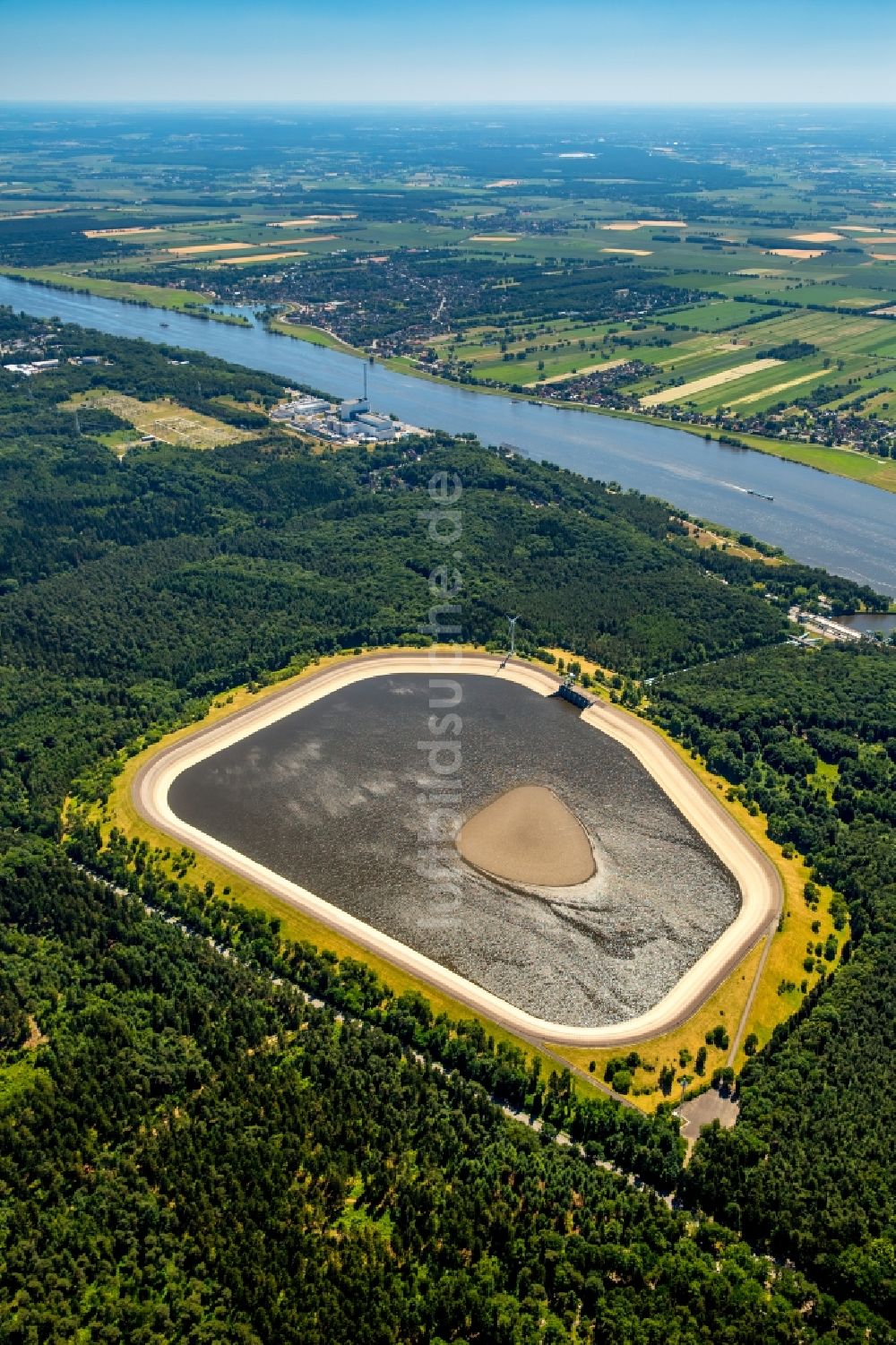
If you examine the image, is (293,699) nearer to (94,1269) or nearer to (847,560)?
(94,1269)

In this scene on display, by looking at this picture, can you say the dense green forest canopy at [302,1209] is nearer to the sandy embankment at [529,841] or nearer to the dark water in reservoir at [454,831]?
the dark water in reservoir at [454,831]

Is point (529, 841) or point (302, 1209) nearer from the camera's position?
point (302, 1209)

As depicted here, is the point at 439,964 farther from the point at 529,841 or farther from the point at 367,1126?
the point at 529,841

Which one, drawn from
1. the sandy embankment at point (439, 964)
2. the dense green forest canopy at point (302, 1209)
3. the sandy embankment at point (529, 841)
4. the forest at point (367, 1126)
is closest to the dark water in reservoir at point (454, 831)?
the sandy embankment at point (439, 964)

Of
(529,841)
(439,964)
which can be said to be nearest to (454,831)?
(529,841)

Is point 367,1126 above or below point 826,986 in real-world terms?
below

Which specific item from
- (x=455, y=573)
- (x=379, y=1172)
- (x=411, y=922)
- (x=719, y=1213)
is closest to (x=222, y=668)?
(x=455, y=573)
